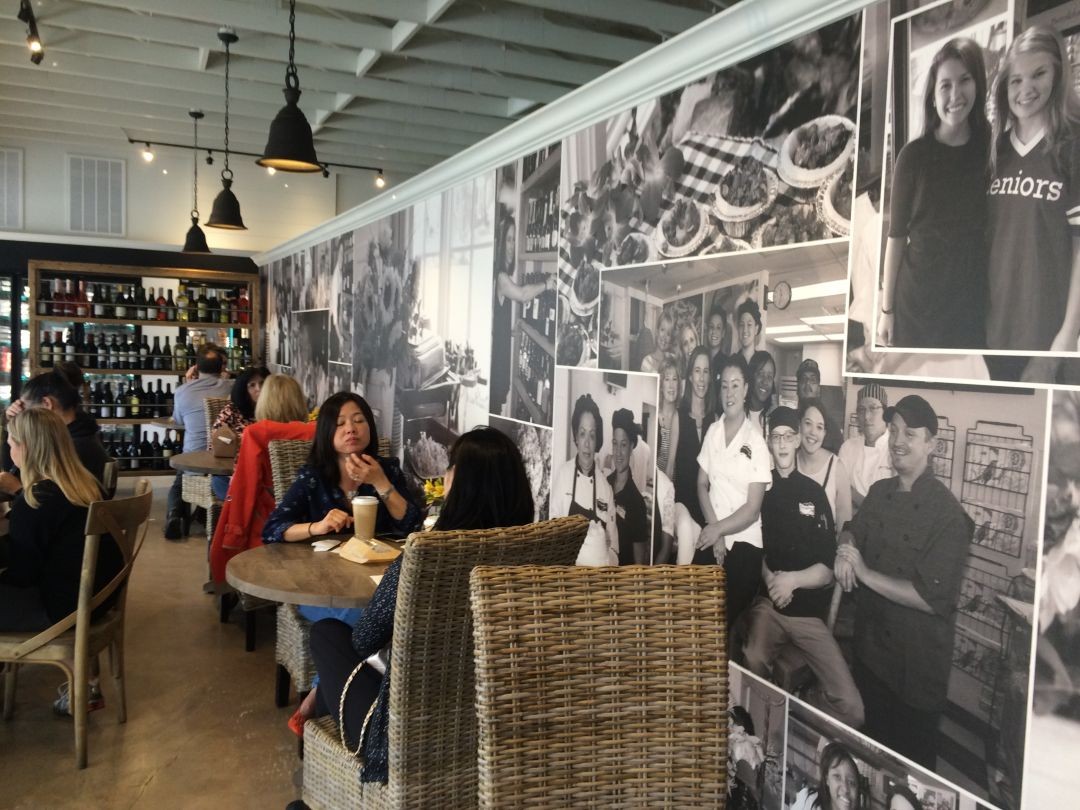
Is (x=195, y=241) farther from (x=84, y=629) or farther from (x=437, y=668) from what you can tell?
(x=437, y=668)

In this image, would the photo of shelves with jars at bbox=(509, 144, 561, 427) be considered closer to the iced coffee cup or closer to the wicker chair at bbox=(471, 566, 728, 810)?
the iced coffee cup

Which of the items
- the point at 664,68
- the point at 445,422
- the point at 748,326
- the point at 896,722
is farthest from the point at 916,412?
the point at 445,422

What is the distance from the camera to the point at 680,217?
3012 mm

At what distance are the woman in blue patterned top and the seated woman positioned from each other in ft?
2.93

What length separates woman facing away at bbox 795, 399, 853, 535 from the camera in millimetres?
2350

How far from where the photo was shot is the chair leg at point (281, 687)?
12.7 ft

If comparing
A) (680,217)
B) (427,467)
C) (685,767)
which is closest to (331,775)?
→ (685,767)

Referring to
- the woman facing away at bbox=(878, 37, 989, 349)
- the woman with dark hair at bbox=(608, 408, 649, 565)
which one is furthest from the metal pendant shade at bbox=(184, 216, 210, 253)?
the woman facing away at bbox=(878, 37, 989, 349)

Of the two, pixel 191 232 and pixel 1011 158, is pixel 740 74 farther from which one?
pixel 191 232

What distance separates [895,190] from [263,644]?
3.89 meters

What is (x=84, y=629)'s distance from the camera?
3195mm

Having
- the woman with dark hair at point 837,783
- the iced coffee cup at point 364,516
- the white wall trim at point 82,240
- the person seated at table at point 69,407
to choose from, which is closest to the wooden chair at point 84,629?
the iced coffee cup at point 364,516

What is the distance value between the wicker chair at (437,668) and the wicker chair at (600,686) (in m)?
0.36

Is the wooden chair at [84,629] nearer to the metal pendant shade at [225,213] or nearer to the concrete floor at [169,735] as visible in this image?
the concrete floor at [169,735]
